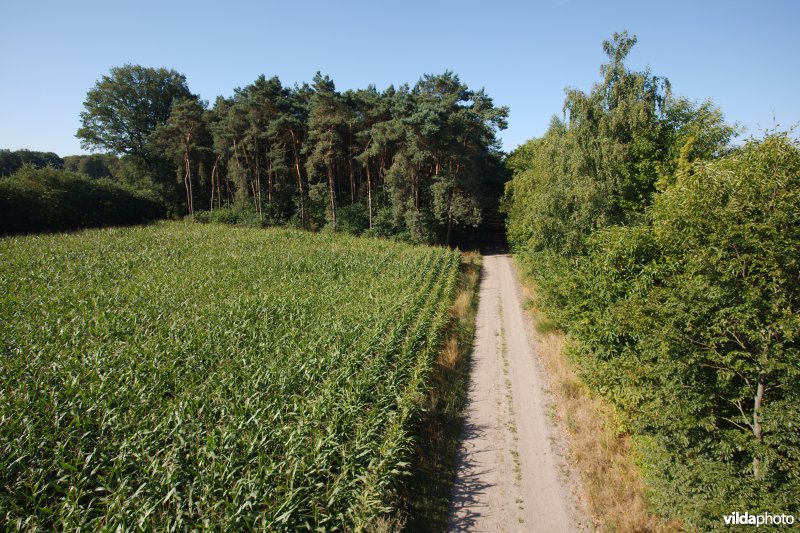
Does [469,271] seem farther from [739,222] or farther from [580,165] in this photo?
[739,222]

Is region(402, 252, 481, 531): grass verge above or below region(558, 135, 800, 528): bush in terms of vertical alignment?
below

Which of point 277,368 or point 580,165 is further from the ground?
point 580,165

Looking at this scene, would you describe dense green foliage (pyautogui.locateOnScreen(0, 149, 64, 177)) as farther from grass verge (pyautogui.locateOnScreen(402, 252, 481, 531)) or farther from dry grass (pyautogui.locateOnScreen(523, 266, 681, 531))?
dry grass (pyautogui.locateOnScreen(523, 266, 681, 531))

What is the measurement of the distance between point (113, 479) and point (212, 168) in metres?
55.1

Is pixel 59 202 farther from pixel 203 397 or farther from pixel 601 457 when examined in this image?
pixel 601 457

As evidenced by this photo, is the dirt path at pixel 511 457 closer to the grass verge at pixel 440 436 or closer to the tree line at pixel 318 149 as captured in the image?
the grass verge at pixel 440 436

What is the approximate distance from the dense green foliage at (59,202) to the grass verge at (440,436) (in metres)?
40.5

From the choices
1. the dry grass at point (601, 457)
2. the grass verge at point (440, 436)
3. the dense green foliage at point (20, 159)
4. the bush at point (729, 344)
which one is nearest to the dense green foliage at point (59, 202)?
the dense green foliage at point (20, 159)

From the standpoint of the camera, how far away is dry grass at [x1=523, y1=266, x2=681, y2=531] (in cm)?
710

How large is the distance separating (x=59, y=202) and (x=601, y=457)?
1917 inches

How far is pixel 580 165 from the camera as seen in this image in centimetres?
1688

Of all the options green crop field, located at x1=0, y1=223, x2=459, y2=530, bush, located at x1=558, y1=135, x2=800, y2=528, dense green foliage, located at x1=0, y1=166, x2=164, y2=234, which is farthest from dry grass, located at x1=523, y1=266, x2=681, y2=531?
dense green foliage, located at x1=0, y1=166, x2=164, y2=234

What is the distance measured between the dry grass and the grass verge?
285cm

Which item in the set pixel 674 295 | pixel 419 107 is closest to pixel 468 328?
pixel 674 295
